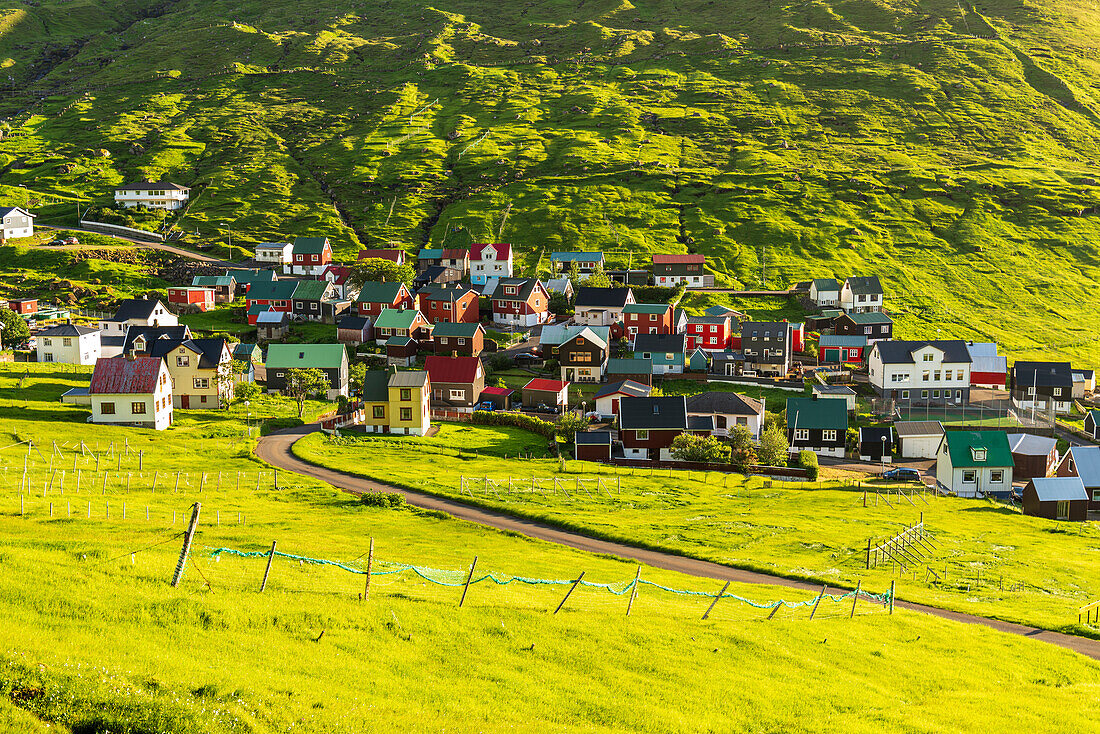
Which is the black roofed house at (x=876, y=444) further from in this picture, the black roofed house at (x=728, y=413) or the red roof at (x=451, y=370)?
the red roof at (x=451, y=370)

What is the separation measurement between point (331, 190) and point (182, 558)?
187 metres

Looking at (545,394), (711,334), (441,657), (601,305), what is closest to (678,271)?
(601,305)

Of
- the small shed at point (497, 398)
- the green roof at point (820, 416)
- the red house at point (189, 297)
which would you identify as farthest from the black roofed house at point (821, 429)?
the red house at point (189, 297)

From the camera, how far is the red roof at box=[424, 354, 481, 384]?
98.1 meters

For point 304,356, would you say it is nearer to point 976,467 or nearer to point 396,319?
point 396,319

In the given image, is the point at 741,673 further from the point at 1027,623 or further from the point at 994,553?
the point at 994,553

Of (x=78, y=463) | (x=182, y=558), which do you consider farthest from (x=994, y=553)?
(x=78, y=463)

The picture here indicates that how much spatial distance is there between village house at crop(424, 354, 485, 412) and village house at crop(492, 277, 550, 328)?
110 feet

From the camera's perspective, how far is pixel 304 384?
95.1m

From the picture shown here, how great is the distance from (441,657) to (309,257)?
143 m

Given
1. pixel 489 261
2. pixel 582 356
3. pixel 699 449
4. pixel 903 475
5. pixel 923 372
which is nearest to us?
pixel 903 475

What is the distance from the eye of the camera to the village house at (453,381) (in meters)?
98.1

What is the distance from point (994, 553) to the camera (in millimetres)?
52438

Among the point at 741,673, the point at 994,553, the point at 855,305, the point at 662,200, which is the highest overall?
the point at 662,200
